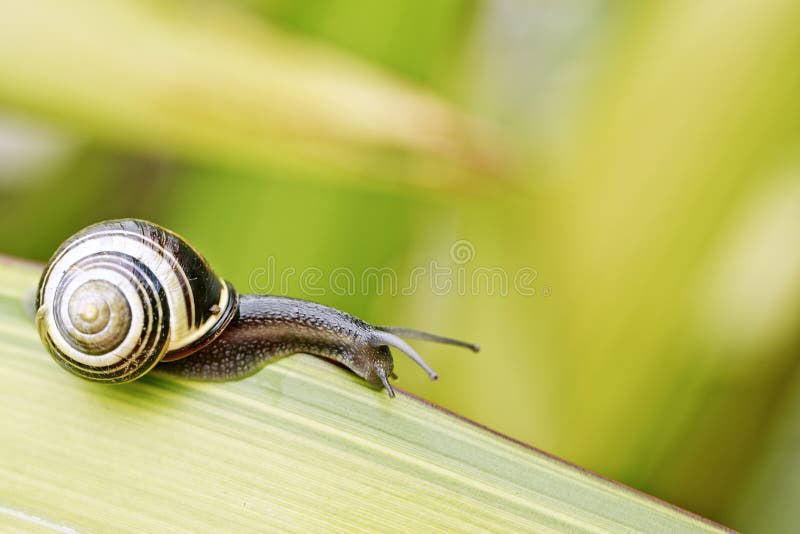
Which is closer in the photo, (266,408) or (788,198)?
(266,408)

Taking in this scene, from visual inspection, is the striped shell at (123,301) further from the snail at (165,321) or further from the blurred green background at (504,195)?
the blurred green background at (504,195)

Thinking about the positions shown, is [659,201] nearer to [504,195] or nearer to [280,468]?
[504,195]

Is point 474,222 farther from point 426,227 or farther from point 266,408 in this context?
point 266,408

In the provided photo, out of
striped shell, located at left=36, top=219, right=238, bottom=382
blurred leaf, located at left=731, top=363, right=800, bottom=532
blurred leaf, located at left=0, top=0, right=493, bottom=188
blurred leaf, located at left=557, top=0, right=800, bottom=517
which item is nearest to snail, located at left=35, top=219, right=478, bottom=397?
striped shell, located at left=36, top=219, right=238, bottom=382

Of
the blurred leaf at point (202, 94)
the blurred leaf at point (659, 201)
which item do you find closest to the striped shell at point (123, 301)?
the blurred leaf at point (202, 94)

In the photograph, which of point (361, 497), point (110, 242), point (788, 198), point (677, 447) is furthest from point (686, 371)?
point (110, 242)

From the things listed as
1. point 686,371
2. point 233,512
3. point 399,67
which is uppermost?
point 399,67

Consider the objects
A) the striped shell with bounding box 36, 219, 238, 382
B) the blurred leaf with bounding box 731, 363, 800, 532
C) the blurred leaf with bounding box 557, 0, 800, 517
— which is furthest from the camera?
the blurred leaf with bounding box 731, 363, 800, 532

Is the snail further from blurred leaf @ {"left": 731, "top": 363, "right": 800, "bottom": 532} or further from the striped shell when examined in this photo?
blurred leaf @ {"left": 731, "top": 363, "right": 800, "bottom": 532}
